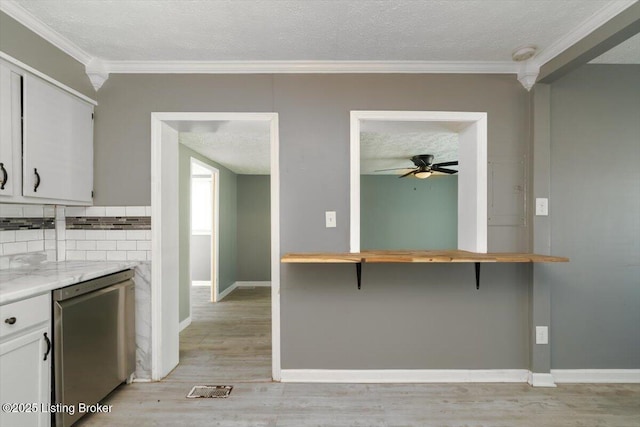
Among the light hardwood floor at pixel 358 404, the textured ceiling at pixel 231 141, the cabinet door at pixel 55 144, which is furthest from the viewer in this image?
the textured ceiling at pixel 231 141

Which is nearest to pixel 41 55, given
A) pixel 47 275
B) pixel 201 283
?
pixel 47 275

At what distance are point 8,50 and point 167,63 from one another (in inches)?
33.7

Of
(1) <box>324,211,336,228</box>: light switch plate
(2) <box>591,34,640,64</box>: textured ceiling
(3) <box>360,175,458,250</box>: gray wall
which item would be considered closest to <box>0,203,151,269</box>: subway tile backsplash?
(1) <box>324,211,336,228</box>: light switch plate

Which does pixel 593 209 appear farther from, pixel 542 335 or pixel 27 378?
pixel 27 378

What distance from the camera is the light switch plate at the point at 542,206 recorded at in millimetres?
2246

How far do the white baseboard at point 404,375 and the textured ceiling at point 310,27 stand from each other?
2.35 metres

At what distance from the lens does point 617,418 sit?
1877 mm

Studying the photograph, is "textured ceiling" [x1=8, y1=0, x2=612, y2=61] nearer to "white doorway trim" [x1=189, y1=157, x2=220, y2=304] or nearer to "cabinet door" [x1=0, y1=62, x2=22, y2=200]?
"cabinet door" [x1=0, y1=62, x2=22, y2=200]

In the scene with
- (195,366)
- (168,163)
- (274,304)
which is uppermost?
(168,163)

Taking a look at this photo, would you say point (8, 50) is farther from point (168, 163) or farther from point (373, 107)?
point (373, 107)

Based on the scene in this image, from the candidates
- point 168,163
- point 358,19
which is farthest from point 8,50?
point 358,19

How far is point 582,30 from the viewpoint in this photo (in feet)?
5.89

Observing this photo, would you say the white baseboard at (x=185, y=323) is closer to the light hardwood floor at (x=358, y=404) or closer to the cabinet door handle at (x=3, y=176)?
the light hardwood floor at (x=358, y=404)

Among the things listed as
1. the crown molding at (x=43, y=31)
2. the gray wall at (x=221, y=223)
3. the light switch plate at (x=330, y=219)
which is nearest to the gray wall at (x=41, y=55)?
the crown molding at (x=43, y=31)
